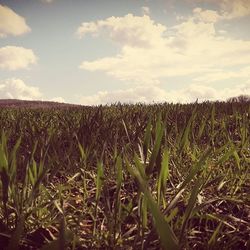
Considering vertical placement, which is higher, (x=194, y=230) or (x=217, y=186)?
(x=217, y=186)

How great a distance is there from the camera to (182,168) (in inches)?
75.4

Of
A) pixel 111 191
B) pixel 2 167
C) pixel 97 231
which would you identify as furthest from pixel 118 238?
pixel 111 191

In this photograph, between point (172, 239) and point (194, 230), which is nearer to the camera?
point (172, 239)

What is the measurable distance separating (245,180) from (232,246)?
0.63m

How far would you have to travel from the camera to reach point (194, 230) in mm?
1276

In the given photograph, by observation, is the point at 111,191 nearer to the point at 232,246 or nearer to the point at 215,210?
the point at 215,210

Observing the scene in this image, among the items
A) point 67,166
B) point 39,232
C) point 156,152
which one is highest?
point 156,152

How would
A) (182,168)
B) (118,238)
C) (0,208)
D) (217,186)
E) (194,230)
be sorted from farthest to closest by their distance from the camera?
(182,168)
(217,186)
(0,208)
(194,230)
(118,238)

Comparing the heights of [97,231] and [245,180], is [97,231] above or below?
below

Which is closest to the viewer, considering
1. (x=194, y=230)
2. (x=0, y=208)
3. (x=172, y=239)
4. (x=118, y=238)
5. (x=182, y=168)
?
(x=172, y=239)

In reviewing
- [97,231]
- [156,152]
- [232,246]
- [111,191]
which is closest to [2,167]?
[97,231]

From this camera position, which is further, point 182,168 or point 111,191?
point 182,168

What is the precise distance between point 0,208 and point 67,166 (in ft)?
1.97

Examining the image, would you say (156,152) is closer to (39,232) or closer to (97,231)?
(97,231)
